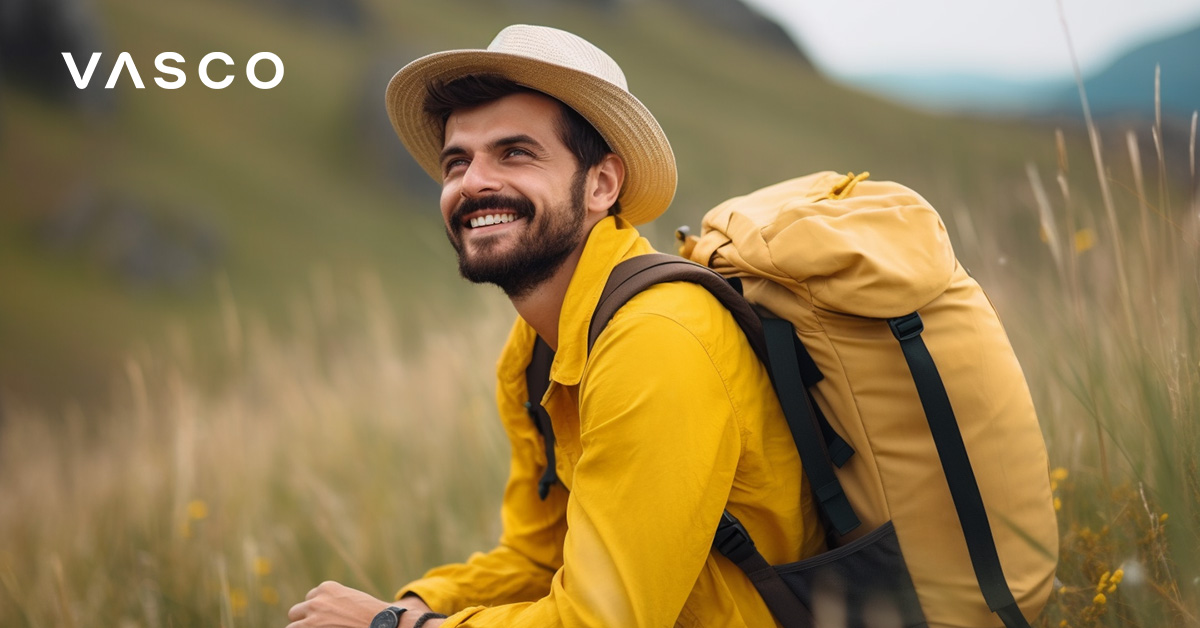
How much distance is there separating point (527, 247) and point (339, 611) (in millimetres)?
1008

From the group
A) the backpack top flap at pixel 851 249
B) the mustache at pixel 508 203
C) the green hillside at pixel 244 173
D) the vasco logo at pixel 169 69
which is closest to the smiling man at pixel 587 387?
the mustache at pixel 508 203

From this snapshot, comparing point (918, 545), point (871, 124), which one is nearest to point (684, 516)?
point (918, 545)

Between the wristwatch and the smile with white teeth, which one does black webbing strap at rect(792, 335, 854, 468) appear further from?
the wristwatch

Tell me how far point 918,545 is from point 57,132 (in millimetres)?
27289

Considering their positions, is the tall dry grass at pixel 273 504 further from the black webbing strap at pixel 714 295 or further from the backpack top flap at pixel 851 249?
the backpack top flap at pixel 851 249

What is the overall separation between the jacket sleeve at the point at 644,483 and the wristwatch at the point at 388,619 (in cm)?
33

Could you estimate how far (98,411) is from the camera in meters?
14.3

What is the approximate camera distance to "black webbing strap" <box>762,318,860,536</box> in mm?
1839

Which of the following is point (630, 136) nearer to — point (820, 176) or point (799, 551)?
point (820, 176)

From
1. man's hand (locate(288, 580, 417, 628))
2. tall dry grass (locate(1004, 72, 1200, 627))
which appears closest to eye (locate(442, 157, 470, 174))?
man's hand (locate(288, 580, 417, 628))

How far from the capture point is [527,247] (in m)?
2.20

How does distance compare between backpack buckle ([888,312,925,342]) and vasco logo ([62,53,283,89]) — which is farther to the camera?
vasco logo ([62,53,283,89])

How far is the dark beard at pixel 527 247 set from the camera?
2.20 m

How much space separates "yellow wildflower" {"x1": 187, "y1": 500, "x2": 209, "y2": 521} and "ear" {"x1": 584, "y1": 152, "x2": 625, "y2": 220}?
2.26 metres
